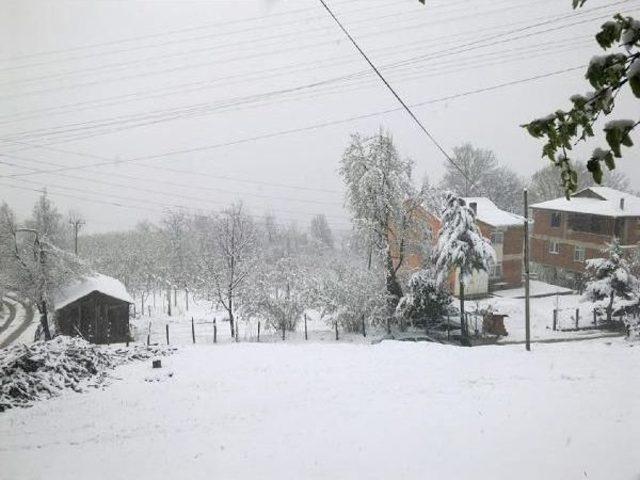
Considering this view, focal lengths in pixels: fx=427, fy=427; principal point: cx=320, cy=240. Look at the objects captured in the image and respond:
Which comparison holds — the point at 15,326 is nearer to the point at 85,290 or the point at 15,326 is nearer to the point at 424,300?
the point at 85,290

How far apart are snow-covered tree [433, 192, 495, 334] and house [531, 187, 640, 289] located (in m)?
9.19

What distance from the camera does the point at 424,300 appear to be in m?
15.1

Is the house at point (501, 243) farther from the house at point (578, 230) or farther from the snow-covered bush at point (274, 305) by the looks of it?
the snow-covered bush at point (274, 305)

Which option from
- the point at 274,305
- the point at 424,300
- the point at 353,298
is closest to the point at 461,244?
the point at 424,300

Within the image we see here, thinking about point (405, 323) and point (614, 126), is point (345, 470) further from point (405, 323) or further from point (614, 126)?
point (405, 323)

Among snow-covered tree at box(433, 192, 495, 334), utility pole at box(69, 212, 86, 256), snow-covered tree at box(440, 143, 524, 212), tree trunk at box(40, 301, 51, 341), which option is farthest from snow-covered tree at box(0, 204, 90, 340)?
snow-covered tree at box(440, 143, 524, 212)

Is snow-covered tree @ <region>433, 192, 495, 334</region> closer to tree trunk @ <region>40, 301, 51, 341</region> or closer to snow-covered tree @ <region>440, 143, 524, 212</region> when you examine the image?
tree trunk @ <region>40, 301, 51, 341</region>

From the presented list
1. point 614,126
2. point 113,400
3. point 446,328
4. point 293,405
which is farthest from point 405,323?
point 614,126

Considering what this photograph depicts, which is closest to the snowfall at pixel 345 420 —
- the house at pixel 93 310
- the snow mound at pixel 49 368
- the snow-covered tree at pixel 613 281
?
the snow mound at pixel 49 368

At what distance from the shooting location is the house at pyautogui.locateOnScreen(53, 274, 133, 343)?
35.7 ft

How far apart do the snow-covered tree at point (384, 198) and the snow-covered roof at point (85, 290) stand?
8.83 metres

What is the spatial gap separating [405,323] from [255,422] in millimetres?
10800

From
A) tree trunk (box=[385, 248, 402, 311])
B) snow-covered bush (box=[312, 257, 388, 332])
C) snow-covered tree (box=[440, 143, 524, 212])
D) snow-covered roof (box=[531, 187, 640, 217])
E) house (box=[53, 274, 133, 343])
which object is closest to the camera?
house (box=[53, 274, 133, 343])

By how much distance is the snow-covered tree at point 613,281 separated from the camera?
14906mm
